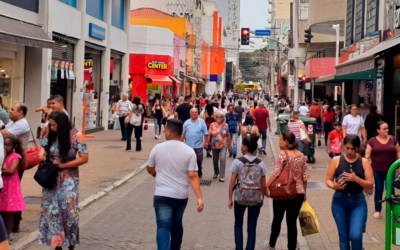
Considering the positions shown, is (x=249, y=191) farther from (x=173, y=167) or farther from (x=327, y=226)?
(x=327, y=226)

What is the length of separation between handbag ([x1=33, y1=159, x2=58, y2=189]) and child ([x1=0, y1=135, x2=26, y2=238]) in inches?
19.8

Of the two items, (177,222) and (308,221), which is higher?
(177,222)

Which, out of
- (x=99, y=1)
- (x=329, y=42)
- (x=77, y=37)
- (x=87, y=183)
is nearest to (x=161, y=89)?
(x=329, y=42)

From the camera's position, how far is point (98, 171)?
13844 mm

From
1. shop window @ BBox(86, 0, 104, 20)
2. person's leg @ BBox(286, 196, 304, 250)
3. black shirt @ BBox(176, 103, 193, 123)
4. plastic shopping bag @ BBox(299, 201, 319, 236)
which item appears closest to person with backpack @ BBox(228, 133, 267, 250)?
person's leg @ BBox(286, 196, 304, 250)

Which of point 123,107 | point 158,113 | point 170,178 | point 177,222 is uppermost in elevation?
point 123,107

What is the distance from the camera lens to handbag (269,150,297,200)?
6.58 meters

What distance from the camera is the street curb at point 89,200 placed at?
23.6ft

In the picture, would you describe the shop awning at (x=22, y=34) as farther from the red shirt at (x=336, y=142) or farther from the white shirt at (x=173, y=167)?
the white shirt at (x=173, y=167)

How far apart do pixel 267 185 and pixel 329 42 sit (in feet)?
130

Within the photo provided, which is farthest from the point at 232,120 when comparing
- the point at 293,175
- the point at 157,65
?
the point at 157,65

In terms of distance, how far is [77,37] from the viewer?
2209 cm

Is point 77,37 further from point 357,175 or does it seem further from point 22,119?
point 357,175

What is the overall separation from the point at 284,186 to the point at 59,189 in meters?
2.64
